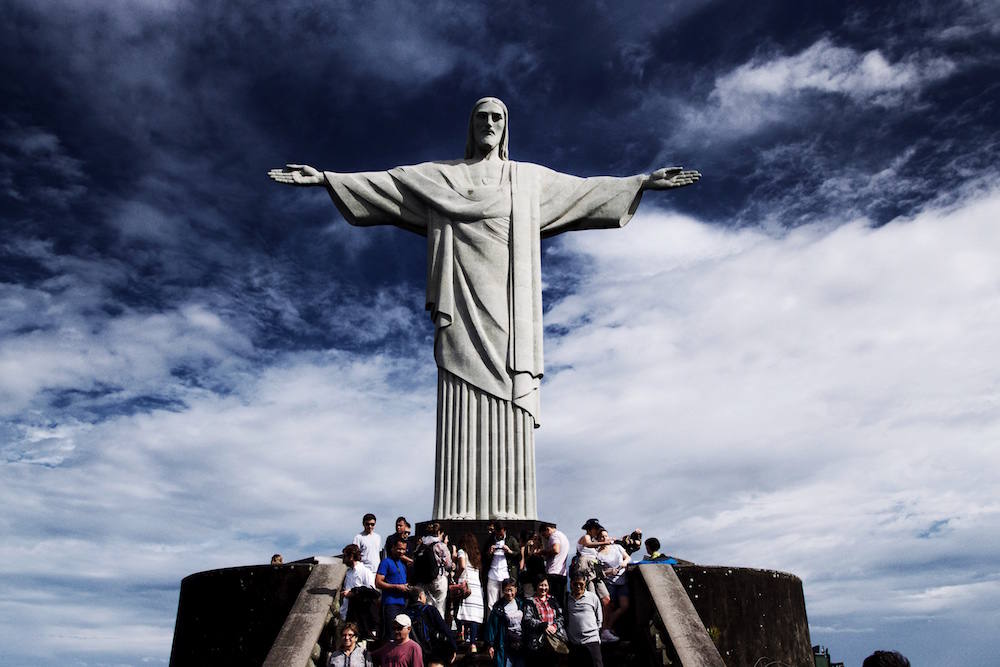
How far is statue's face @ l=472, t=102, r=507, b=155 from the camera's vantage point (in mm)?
14398

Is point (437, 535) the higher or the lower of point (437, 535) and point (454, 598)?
the higher

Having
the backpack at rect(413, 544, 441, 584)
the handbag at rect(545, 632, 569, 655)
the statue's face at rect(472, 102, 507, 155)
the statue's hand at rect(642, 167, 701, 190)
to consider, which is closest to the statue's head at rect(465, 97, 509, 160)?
the statue's face at rect(472, 102, 507, 155)

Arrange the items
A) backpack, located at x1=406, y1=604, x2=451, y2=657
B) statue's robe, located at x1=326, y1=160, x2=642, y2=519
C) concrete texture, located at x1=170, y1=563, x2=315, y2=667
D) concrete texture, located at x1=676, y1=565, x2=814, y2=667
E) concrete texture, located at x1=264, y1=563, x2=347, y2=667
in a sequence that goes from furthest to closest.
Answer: statue's robe, located at x1=326, y1=160, x2=642, y2=519 → concrete texture, located at x1=676, y1=565, x2=814, y2=667 → concrete texture, located at x1=170, y1=563, x2=315, y2=667 → backpack, located at x1=406, y1=604, x2=451, y2=657 → concrete texture, located at x1=264, y1=563, x2=347, y2=667

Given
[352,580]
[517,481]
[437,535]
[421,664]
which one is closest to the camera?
[421,664]

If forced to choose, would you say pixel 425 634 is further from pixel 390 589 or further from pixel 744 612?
pixel 744 612

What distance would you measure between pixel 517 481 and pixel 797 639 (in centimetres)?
409

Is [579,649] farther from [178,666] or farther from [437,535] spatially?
[178,666]

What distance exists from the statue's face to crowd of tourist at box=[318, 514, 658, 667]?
6328 mm

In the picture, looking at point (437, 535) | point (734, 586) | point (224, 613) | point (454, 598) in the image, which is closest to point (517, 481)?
point (437, 535)

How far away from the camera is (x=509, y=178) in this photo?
1424 cm

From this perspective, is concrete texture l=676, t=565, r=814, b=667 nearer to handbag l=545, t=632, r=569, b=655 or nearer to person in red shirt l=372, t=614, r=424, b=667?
handbag l=545, t=632, r=569, b=655

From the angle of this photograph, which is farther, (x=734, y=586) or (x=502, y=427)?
(x=502, y=427)

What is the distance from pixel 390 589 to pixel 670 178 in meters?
8.41

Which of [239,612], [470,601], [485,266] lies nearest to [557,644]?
[470,601]
